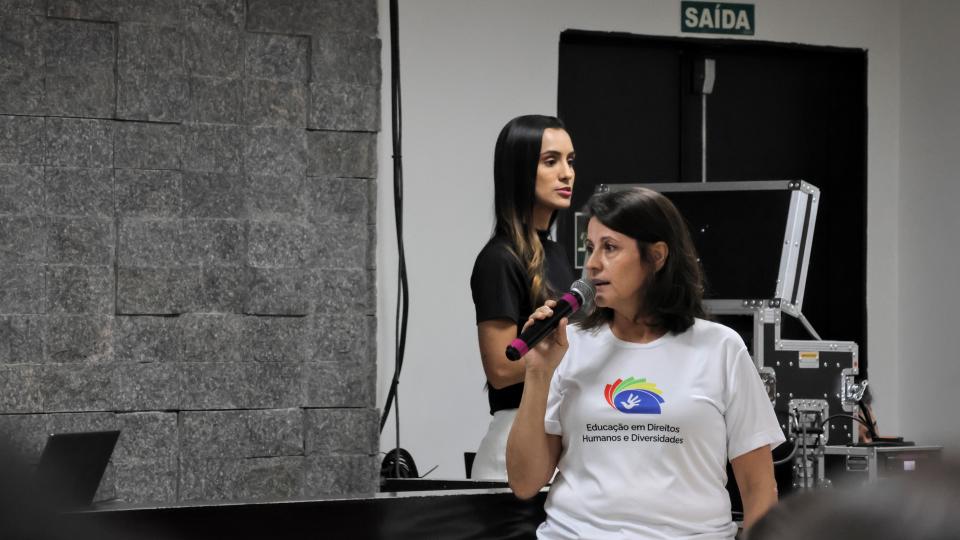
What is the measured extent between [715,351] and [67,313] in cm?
161

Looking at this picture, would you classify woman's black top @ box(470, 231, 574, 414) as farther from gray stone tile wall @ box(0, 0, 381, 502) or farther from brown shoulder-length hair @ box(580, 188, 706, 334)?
gray stone tile wall @ box(0, 0, 381, 502)

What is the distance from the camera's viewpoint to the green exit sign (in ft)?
15.6

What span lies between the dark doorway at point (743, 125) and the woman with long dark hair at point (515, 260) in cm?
213

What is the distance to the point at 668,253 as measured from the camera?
2.11m

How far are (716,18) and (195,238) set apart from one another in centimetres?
268

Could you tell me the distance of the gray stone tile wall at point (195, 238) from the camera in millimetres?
2803

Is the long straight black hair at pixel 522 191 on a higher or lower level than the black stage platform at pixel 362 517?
higher

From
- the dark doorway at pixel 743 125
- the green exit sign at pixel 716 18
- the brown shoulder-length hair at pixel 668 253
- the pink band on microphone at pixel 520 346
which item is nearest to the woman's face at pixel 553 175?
the brown shoulder-length hair at pixel 668 253

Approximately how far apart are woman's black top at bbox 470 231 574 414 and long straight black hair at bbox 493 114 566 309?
0.7 inches

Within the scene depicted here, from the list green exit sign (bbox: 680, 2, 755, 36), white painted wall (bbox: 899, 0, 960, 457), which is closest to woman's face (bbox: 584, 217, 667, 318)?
green exit sign (bbox: 680, 2, 755, 36)

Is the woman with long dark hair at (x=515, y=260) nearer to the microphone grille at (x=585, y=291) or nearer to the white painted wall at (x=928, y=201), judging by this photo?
the microphone grille at (x=585, y=291)

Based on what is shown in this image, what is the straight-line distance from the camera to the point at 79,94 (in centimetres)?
283

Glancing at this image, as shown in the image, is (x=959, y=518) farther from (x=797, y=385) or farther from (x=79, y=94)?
(x=797, y=385)

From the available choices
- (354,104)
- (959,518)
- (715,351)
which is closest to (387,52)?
(354,104)
